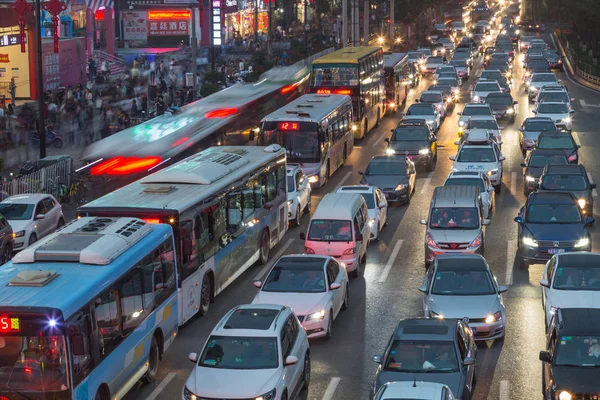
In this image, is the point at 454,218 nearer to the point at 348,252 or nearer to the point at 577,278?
the point at 348,252

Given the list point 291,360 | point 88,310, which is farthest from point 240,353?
point 88,310

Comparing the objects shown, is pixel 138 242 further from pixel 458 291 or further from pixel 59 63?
pixel 59 63

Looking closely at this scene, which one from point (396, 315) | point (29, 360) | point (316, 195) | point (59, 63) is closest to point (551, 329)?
point (396, 315)

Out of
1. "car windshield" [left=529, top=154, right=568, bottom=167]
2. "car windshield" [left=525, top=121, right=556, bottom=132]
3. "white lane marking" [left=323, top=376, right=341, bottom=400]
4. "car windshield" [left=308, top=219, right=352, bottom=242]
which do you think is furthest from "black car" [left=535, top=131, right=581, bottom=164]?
"white lane marking" [left=323, top=376, right=341, bottom=400]

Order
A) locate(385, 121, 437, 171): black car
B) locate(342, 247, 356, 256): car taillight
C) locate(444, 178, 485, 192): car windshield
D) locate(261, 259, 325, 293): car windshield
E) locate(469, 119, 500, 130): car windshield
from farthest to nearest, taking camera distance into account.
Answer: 1. locate(469, 119, 500, 130): car windshield
2. locate(385, 121, 437, 171): black car
3. locate(444, 178, 485, 192): car windshield
4. locate(342, 247, 356, 256): car taillight
5. locate(261, 259, 325, 293): car windshield

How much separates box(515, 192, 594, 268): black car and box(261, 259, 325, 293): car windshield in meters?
6.50

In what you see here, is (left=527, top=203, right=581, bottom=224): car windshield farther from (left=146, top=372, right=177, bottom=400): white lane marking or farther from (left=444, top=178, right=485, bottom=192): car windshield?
(left=146, top=372, right=177, bottom=400): white lane marking

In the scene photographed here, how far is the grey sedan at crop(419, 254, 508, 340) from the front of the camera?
2198cm

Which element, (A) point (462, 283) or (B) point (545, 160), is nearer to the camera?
(A) point (462, 283)

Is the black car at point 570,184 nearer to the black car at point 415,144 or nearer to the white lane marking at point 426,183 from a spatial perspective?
the white lane marking at point 426,183

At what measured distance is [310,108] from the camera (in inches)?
1640

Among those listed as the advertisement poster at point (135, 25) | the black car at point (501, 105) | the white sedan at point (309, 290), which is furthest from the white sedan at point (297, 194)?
the advertisement poster at point (135, 25)

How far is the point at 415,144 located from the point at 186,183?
1910cm

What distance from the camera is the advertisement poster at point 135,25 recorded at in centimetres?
11038
